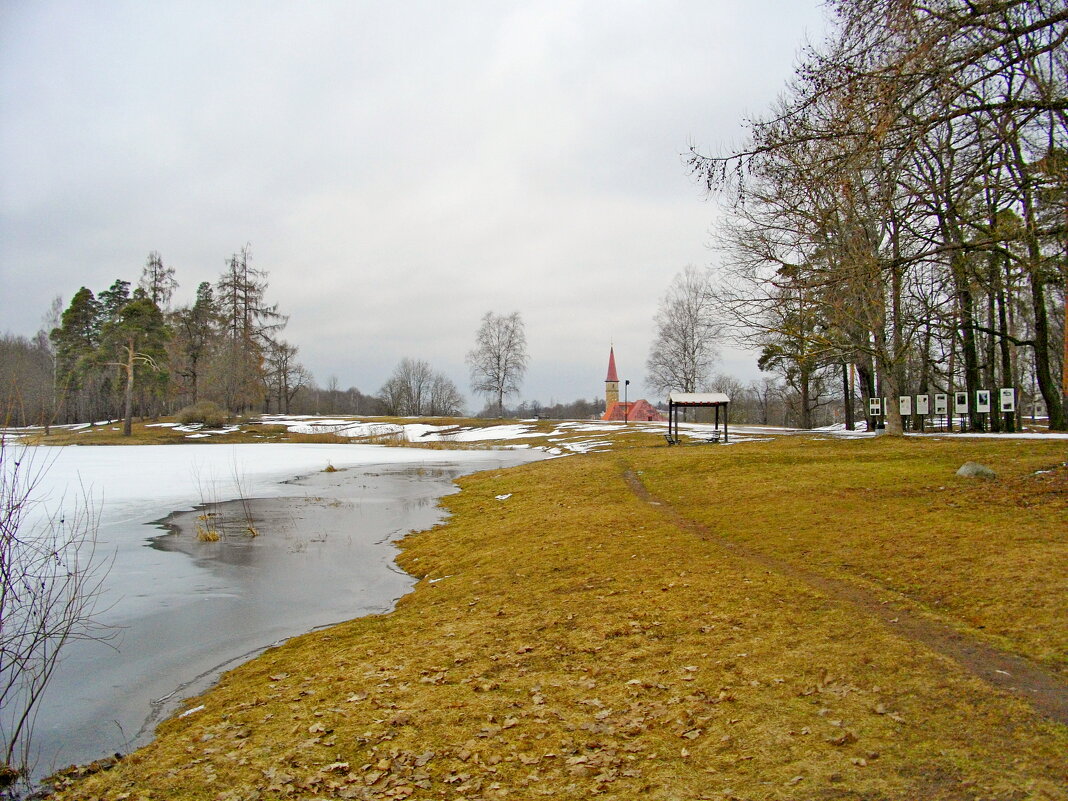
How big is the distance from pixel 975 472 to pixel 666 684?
10562 mm

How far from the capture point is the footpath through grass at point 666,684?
3.80 meters

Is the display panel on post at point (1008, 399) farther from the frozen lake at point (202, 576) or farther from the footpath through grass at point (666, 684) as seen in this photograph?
the frozen lake at point (202, 576)

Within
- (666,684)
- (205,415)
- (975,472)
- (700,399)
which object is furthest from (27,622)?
(205,415)

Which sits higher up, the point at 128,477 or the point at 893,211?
the point at 893,211

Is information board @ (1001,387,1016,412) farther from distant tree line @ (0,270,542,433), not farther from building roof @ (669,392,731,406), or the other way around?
distant tree line @ (0,270,542,433)

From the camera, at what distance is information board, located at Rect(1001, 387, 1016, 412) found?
2330cm

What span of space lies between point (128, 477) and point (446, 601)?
766 inches

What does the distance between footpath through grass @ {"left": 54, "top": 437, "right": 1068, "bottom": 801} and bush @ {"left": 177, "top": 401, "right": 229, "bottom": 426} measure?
44.3m

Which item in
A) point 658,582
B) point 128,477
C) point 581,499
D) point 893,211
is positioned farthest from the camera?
point 128,477

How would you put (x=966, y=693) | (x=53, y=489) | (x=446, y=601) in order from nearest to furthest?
(x=966, y=693)
(x=446, y=601)
(x=53, y=489)

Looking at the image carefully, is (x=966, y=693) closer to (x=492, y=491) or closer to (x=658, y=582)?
(x=658, y=582)

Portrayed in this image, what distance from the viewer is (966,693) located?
4.42 metres

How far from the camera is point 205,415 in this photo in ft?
160

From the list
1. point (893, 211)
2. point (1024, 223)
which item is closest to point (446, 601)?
point (893, 211)
